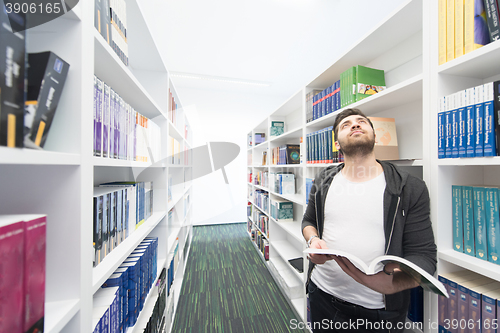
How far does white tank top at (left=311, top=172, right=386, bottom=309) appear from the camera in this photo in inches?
36.6

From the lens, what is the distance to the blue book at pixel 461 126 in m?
0.75

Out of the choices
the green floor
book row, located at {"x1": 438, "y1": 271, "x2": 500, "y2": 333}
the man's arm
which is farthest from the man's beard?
the green floor

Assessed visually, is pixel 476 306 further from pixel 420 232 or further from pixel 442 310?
pixel 420 232

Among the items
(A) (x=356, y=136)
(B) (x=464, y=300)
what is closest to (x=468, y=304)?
(B) (x=464, y=300)

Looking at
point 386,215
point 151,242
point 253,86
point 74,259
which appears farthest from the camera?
point 253,86

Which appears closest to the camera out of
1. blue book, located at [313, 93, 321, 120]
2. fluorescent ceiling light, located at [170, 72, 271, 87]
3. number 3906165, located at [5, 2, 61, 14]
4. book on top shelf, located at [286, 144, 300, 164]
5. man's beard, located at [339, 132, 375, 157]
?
number 3906165, located at [5, 2, 61, 14]

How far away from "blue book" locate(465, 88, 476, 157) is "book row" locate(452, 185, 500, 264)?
15cm

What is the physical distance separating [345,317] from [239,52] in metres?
3.20

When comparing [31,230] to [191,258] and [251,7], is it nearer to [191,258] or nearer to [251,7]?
[251,7]

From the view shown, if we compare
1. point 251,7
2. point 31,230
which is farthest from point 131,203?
point 251,7

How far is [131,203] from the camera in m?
1.02

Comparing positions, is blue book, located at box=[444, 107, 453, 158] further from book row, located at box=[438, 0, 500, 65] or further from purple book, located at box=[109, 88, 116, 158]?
purple book, located at box=[109, 88, 116, 158]

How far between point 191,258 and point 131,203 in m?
2.36

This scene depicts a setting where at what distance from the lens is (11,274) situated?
0.35 m
